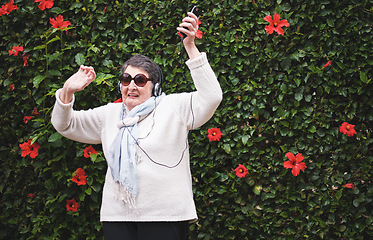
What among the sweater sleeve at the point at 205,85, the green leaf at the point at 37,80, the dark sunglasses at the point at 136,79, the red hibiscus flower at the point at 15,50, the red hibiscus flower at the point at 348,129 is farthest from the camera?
the red hibiscus flower at the point at 15,50

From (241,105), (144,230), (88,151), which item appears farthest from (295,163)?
(88,151)

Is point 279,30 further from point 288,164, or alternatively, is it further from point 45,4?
point 45,4

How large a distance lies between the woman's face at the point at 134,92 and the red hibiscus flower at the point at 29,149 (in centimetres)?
123

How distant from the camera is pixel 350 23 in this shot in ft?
9.29

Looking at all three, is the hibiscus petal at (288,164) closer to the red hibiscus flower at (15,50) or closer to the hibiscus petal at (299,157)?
the hibiscus petal at (299,157)

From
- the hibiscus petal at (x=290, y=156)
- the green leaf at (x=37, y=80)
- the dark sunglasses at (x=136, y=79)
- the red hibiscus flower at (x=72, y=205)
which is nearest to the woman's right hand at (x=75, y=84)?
the dark sunglasses at (x=136, y=79)

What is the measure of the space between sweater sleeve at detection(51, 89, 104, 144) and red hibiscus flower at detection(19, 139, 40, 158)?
3.09 feet

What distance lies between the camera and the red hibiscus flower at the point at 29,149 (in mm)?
3031

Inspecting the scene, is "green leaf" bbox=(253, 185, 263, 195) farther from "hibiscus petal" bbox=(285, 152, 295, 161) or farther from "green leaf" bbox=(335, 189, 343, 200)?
"green leaf" bbox=(335, 189, 343, 200)

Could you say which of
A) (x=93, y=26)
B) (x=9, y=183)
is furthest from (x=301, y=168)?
(x=9, y=183)

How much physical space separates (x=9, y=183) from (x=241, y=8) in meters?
2.22

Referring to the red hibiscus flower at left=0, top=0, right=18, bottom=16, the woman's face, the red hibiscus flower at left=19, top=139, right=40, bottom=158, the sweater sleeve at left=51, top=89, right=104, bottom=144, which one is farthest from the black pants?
the red hibiscus flower at left=0, top=0, right=18, bottom=16

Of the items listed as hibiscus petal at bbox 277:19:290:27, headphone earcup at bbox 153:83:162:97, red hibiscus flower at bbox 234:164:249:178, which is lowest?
red hibiscus flower at bbox 234:164:249:178

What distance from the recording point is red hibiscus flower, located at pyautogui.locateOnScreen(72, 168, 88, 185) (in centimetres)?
298
